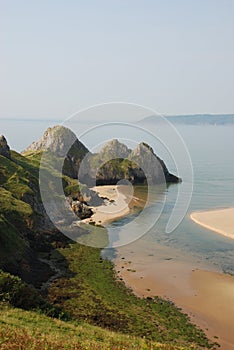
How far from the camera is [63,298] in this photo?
35188 mm

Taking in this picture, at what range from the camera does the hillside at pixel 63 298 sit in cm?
1881

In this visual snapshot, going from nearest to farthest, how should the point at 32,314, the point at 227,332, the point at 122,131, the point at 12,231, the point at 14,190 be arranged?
the point at 32,314, the point at 227,332, the point at 122,131, the point at 12,231, the point at 14,190

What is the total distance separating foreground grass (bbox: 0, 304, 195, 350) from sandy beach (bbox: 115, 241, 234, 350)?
15.1 m

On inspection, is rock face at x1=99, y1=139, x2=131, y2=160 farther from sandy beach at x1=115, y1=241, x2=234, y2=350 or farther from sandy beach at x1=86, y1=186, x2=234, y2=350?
sandy beach at x1=115, y1=241, x2=234, y2=350

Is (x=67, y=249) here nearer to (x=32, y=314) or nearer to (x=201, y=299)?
(x=201, y=299)

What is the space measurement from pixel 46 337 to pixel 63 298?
1996 cm

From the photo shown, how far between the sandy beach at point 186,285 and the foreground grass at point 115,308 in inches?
60.1

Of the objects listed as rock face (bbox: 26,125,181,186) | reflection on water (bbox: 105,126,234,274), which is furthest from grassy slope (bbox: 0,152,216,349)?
rock face (bbox: 26,125,181,186)

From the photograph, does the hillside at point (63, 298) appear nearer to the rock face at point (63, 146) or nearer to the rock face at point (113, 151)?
the rock face at point (63, 146)

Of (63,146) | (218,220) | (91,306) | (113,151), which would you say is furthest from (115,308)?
(113,151)

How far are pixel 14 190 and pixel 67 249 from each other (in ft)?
54.4

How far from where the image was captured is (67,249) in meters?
50.6

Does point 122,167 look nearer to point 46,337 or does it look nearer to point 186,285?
point 186,285

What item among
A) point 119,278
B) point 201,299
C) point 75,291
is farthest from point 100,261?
point 201,299
